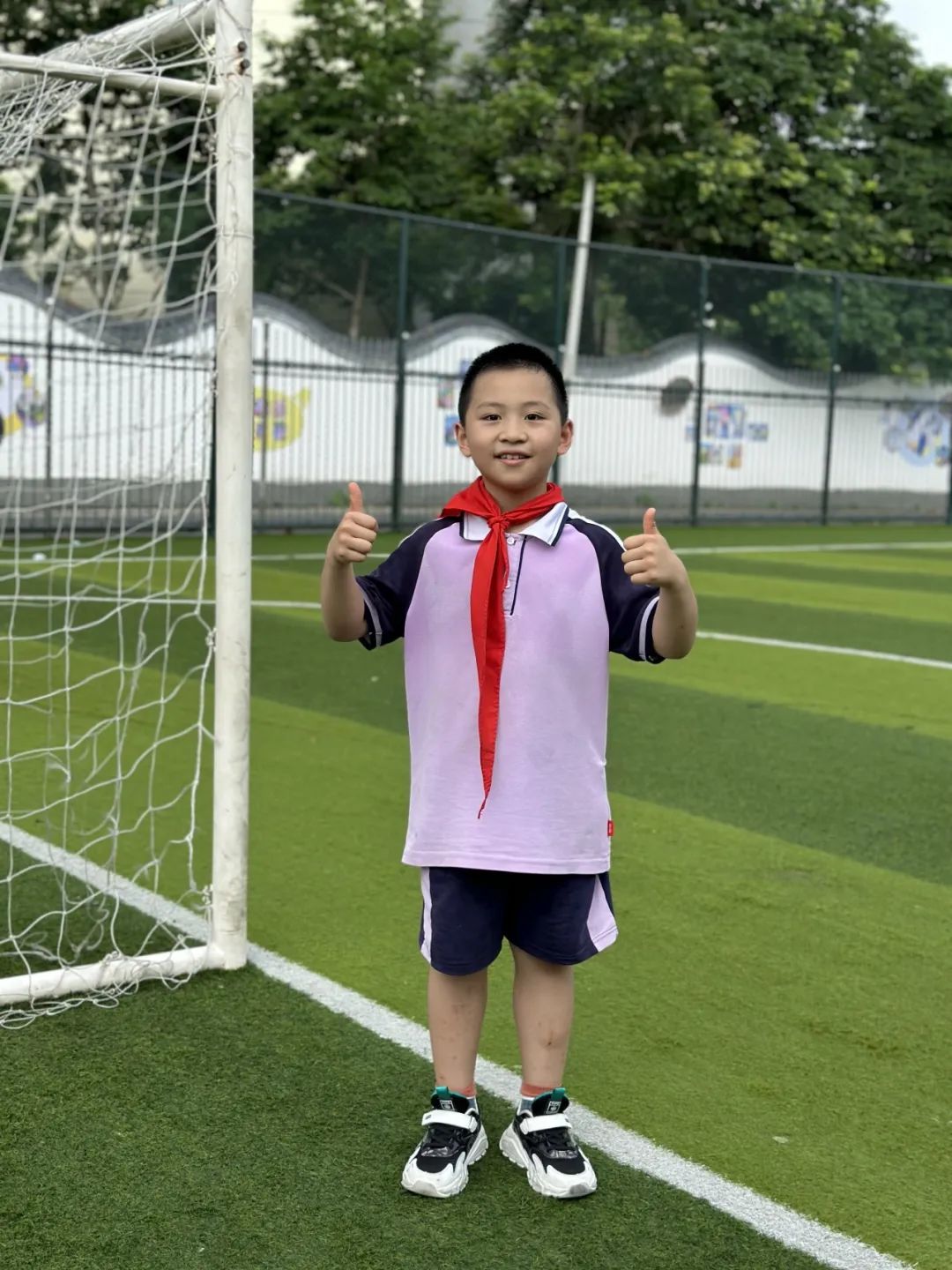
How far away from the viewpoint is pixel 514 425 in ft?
8.71

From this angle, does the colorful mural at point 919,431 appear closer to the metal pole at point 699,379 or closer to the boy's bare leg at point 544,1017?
the metal pole at point 699,379

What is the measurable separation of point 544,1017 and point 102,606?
8513 mm

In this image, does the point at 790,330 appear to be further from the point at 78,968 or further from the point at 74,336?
the point at 78,968

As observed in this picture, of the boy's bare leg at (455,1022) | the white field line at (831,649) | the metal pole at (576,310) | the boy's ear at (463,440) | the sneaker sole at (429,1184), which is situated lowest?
the sneaker sole at (429,1184)

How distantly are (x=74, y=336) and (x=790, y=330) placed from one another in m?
11.2

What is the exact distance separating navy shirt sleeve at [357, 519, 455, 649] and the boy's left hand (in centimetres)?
43

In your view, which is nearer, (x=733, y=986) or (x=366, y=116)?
(x=733, y=986)

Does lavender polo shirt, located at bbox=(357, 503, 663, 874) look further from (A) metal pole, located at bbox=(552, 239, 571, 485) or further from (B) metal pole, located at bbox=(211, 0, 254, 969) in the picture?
(A) metal pole, located at bbox=(552, 239, 571, 485)

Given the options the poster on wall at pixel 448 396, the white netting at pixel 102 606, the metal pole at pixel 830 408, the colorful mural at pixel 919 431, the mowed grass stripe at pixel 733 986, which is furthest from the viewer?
the colorful mural at pixel 919 431

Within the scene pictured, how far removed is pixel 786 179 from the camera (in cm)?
2988

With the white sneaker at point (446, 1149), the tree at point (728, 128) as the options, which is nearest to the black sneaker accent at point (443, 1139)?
the white sneaker at point (446, 1149)

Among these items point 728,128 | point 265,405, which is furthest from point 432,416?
point 728,128

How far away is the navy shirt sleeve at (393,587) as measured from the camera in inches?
108

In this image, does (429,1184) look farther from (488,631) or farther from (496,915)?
(488,631)
